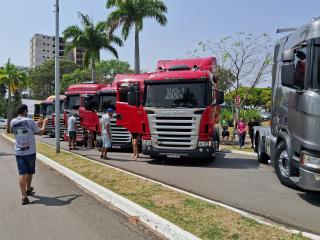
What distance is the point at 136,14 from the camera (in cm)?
3203

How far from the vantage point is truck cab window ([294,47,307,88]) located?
330 inches

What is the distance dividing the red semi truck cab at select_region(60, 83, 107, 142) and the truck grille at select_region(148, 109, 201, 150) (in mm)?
6365

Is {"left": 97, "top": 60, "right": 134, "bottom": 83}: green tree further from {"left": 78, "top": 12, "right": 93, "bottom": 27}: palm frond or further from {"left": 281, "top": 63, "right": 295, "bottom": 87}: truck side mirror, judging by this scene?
{"left": 281, "top": 63, "right": 295, "bottom": 87}: truck side mirror

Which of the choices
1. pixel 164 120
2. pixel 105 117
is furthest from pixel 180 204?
pixel 105 117

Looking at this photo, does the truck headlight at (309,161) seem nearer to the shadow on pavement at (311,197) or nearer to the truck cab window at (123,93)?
the shadow on pavement at (311,197)

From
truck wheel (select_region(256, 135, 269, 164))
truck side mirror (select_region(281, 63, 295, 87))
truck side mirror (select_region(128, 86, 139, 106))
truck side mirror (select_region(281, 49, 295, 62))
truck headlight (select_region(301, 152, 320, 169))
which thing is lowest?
truck wheel (select_region(256, 135, 269, 164))

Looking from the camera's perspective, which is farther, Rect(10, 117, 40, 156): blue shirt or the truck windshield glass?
Rect(10, 117, 40, 156): blue shirt

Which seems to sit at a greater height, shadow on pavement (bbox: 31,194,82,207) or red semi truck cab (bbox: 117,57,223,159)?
red semi truck cab (bbox: 117,57,223,159)

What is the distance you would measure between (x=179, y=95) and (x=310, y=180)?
6.74 metres

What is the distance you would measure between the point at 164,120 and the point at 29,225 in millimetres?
7672

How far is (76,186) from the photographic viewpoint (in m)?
10.4

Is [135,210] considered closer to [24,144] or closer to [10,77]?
[24,144]

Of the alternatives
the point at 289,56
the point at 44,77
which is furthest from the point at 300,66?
the point at 44,77

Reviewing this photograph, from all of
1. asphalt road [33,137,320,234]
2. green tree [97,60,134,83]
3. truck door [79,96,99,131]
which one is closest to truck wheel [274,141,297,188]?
asphalt road [33,137,320,234]
